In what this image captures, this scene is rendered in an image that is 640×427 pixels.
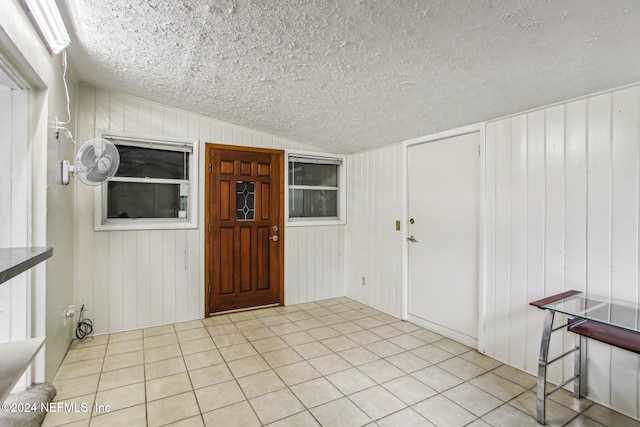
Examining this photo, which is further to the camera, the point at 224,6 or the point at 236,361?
the point at 236,361

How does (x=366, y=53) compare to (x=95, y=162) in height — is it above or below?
above

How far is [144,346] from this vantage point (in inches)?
117

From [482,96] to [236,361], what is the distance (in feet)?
9.41

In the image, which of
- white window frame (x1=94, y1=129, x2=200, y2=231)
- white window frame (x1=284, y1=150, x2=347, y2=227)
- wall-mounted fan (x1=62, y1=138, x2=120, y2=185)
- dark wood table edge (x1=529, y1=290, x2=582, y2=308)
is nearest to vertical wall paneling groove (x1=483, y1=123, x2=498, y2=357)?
dark wood table edge (x1=529, y1=290, x2=582, y2=308)

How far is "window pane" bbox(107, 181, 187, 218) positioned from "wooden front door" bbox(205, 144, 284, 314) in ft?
1.16

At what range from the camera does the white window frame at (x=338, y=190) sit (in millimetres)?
4195

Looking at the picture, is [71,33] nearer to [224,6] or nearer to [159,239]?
[224,6]

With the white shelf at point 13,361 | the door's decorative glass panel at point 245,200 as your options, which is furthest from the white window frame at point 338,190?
the white shelf at point 13,361

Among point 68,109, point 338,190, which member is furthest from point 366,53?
point 338,190

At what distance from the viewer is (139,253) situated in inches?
133

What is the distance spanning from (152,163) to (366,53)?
103 inches

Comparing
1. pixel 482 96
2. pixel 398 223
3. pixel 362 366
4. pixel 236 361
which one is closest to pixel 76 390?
pixel 236 361

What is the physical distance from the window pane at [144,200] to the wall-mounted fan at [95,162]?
874mm

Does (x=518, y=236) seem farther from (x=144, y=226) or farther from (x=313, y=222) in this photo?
(x=144, y=226)
